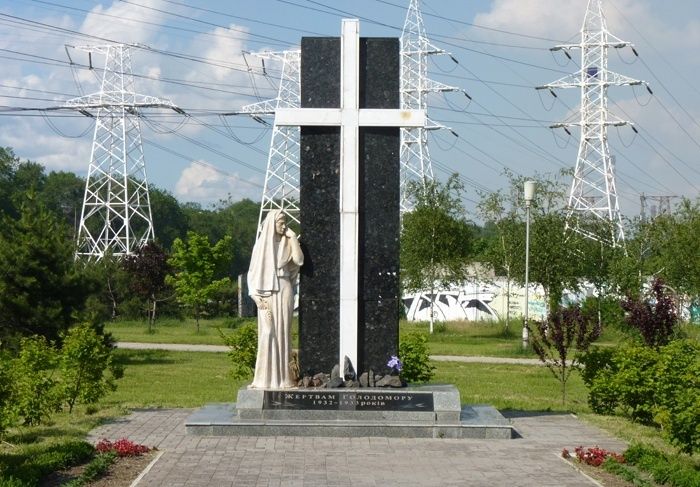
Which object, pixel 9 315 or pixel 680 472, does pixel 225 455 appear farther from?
pixel 9 315

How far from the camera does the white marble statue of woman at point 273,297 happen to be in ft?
46.5

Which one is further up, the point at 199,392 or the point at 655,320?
the point at 655,320

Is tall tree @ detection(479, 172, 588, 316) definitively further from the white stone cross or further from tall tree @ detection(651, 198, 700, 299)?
the white stone cross

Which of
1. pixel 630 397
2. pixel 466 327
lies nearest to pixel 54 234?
pixel 630 397

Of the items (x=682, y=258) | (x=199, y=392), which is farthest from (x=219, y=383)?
(x=682, y=258)

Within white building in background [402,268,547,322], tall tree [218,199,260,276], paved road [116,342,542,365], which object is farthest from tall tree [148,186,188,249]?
paved road [116,342,542,365]

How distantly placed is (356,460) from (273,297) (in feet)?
10.1

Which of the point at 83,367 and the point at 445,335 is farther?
the point at 445,335

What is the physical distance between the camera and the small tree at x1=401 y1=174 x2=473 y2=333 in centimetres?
4509

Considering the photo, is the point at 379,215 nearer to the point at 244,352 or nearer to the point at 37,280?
the point at 244,352

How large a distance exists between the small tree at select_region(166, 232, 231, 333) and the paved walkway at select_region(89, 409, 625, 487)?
29.0 meters

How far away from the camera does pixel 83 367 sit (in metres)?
16.3

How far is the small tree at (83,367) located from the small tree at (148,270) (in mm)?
30164

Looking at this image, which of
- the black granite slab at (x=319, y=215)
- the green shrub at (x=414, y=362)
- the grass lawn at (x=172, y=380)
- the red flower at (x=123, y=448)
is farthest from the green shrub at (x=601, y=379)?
the red flower at (x=123, y=448)
